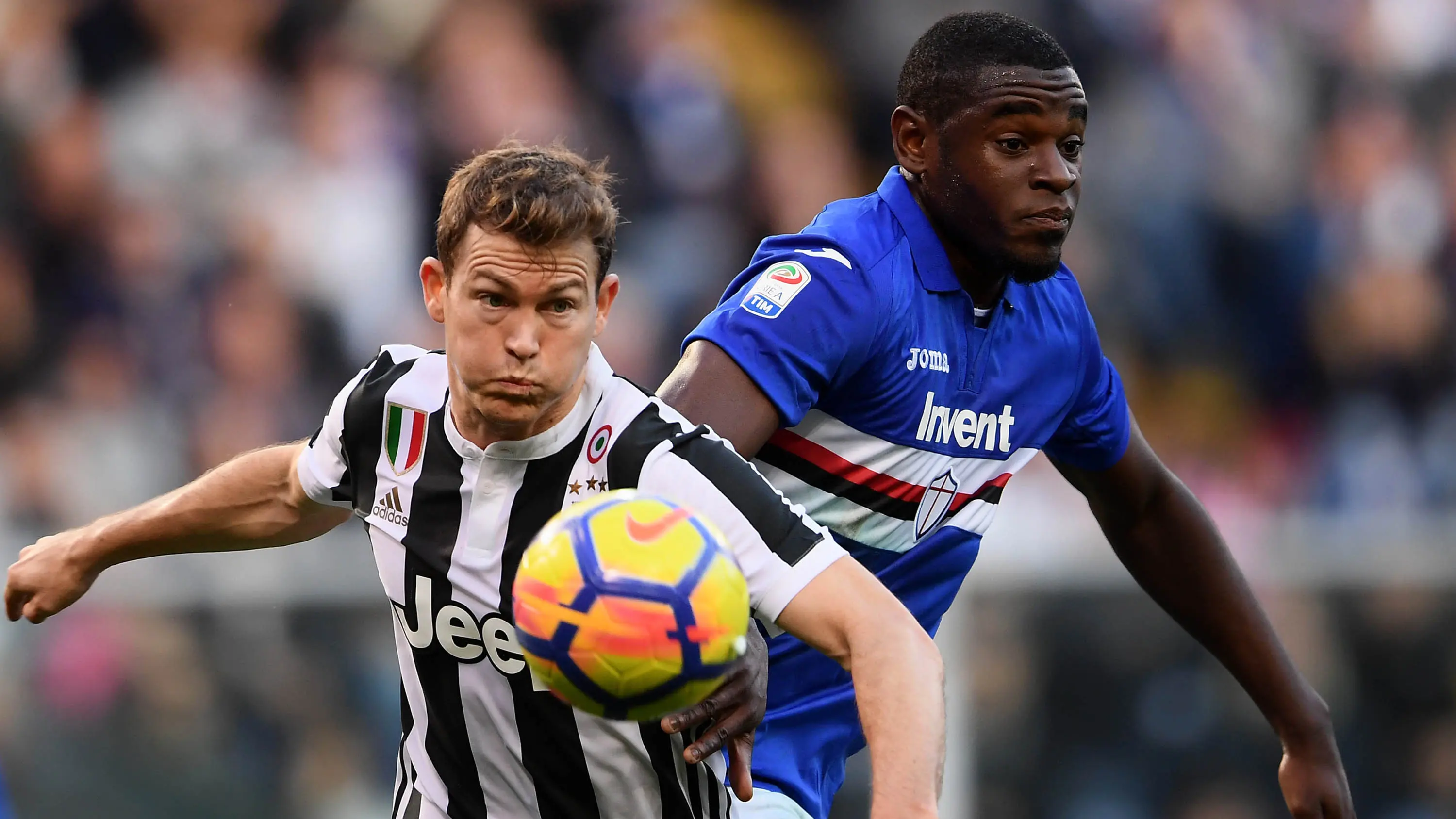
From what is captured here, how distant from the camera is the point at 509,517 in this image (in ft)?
11.9

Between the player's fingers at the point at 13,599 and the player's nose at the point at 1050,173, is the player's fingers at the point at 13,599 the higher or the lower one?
the lower one

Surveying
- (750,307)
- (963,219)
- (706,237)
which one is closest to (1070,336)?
(963,219)

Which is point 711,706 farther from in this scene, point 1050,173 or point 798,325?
point 1050,173

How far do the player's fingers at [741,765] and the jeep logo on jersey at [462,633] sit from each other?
478mm

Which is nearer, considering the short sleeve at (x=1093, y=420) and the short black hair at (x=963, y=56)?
the short black hair at (x=963, y=56)

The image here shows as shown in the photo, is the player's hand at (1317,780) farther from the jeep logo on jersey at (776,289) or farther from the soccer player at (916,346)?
the jeep logo on jersey at (776,289)

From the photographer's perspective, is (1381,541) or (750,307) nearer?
(750,307)

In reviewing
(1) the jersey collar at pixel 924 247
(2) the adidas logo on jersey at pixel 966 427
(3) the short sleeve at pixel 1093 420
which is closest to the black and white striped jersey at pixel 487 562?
(2) the adidas logo on jersey at pixel 966 427

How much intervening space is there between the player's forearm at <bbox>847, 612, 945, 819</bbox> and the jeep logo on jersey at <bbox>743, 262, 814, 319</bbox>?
0.95 meters

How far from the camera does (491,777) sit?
380 cm

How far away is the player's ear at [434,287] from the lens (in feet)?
12.0

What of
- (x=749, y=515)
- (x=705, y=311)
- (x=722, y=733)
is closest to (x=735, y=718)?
(x=722, y=733)

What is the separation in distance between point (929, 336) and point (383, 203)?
522 centimetres

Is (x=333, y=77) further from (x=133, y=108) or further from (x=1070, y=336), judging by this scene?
(x=1070, y=336)
